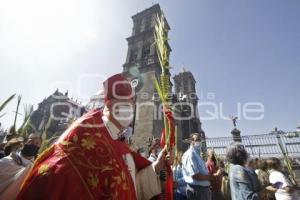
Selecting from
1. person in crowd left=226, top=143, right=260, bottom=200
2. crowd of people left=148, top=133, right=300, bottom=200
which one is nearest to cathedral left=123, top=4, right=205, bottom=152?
crowd of people left=148, top=133, right=300, bottom=200

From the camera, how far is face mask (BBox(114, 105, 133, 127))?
2031 mm

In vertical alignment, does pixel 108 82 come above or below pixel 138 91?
below

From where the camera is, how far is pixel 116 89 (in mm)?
2217

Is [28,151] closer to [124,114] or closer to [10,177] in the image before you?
[10,177]

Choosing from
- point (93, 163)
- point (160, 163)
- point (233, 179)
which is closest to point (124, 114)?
point (93, 163)

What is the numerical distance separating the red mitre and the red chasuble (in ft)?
1.16

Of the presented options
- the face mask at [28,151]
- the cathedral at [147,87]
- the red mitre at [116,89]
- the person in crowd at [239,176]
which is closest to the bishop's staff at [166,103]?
the red mitre at [116,89]

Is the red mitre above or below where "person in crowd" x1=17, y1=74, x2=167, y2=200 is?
above

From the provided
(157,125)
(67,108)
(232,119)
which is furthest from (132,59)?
(67,108)

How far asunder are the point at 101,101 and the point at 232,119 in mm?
18909

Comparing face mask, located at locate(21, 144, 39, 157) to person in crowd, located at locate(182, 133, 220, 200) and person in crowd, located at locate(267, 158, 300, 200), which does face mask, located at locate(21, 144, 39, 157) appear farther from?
person in crowd, located at locate(267, 158, 300, 200)

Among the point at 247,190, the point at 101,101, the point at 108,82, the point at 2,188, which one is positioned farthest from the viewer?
the point at 247,190

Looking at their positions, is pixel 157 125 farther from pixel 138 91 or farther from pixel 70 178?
pixel 70 178

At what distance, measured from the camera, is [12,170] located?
2307 millimetres
